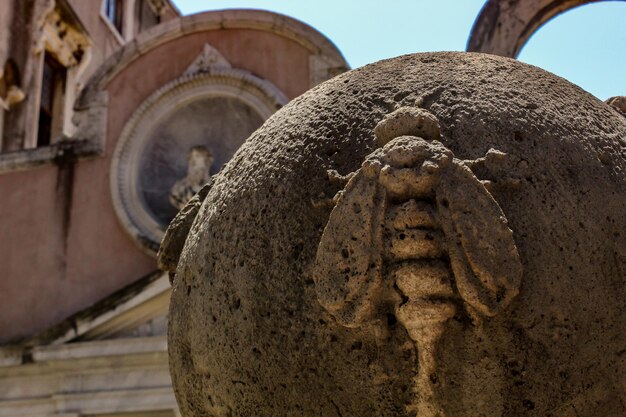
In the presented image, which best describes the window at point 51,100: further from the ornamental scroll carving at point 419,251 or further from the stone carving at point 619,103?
the ornamental scroll carving at point 419,251

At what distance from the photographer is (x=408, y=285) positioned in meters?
2.08

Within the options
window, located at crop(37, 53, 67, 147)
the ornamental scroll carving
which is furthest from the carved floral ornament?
the ornamental scroll carving

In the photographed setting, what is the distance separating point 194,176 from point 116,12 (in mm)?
10418

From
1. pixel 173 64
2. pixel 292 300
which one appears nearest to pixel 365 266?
pixel 292 300

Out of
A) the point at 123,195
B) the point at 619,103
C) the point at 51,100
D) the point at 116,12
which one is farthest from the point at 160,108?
the point at 116,12

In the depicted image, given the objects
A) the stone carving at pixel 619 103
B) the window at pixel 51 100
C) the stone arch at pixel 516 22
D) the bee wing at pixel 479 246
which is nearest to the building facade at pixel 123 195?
the stone arch at pixel 516 22

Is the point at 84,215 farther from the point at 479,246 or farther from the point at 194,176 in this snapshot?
the point at 479,246

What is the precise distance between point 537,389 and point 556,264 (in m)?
0.25

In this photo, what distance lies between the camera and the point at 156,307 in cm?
1045

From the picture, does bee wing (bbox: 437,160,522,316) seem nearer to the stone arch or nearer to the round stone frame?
the stone arch

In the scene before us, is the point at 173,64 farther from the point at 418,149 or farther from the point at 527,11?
the point at 418,149

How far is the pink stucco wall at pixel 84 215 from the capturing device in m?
10.7

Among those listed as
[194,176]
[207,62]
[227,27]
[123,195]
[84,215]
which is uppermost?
[227,27]

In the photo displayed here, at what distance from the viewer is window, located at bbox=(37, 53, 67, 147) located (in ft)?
55.6
